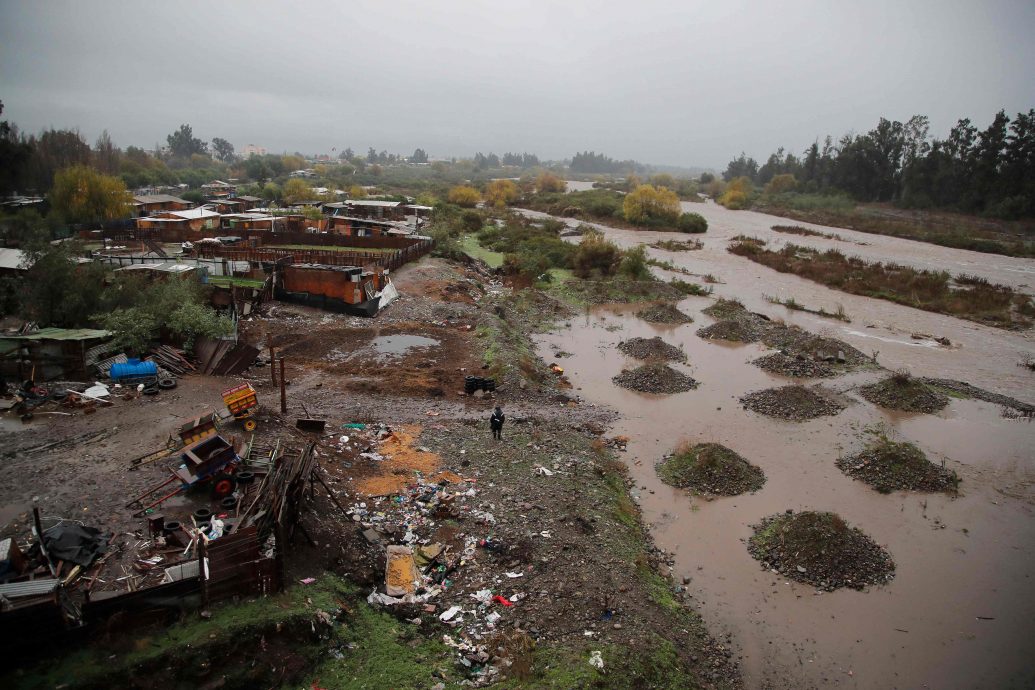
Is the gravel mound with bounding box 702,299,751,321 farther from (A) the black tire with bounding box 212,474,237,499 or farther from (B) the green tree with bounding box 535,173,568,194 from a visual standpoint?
(B) the green tree with bounding box 535,173,568,194

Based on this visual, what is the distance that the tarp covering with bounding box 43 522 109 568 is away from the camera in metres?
6.90

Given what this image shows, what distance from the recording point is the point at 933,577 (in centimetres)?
966

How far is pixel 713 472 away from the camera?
12008 millimetres

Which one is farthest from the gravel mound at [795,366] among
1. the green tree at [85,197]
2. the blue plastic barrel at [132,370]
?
the green tree at [85,197]

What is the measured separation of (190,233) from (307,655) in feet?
105

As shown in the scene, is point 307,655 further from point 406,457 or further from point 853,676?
point 853,676

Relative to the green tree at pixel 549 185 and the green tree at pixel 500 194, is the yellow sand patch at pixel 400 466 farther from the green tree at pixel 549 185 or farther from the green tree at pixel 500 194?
the green tree at pixel 549 185

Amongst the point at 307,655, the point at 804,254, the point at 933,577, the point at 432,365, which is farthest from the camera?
the point at 804,254

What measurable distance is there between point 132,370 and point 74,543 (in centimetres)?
685

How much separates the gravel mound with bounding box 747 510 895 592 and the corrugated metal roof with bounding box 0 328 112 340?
48.3ft

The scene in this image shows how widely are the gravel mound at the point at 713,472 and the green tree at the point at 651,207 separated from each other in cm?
4450

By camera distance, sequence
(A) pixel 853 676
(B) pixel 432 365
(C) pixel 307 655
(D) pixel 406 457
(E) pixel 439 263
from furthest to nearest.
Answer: (E) pixel 439 263
(B) pixel 432 365
(D) pixel 406 457
(A) pixel 853 676
(C) pixel 307 655

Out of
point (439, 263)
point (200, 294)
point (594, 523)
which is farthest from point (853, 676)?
point (439, 263)

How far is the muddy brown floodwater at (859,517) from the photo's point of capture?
805 centimetres
